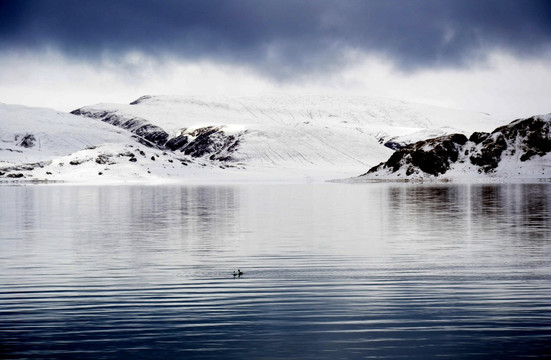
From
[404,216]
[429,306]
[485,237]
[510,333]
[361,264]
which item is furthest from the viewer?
[404,216]

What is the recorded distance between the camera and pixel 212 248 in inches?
Answer: 1470

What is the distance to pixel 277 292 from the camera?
24156mm

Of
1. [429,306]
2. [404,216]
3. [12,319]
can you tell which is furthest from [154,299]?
[404,216]

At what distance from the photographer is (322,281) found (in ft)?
86.1

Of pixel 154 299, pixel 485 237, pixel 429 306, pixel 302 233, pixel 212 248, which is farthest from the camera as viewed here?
pixel 302 233

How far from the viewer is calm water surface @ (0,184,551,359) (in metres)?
17.3

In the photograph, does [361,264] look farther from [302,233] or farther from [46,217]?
[46,217]

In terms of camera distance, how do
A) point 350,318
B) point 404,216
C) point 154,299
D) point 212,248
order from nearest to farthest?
point 350,318, point 154,299, point 212,248, point 404,216

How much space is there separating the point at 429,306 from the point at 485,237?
21583 mm

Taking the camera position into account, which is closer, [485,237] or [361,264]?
[361,264]

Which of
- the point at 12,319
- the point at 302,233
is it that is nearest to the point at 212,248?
the point at 302,233

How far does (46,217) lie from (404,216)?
2859 cm

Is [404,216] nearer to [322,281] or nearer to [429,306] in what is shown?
[322,281]

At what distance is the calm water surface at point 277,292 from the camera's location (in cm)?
1727
